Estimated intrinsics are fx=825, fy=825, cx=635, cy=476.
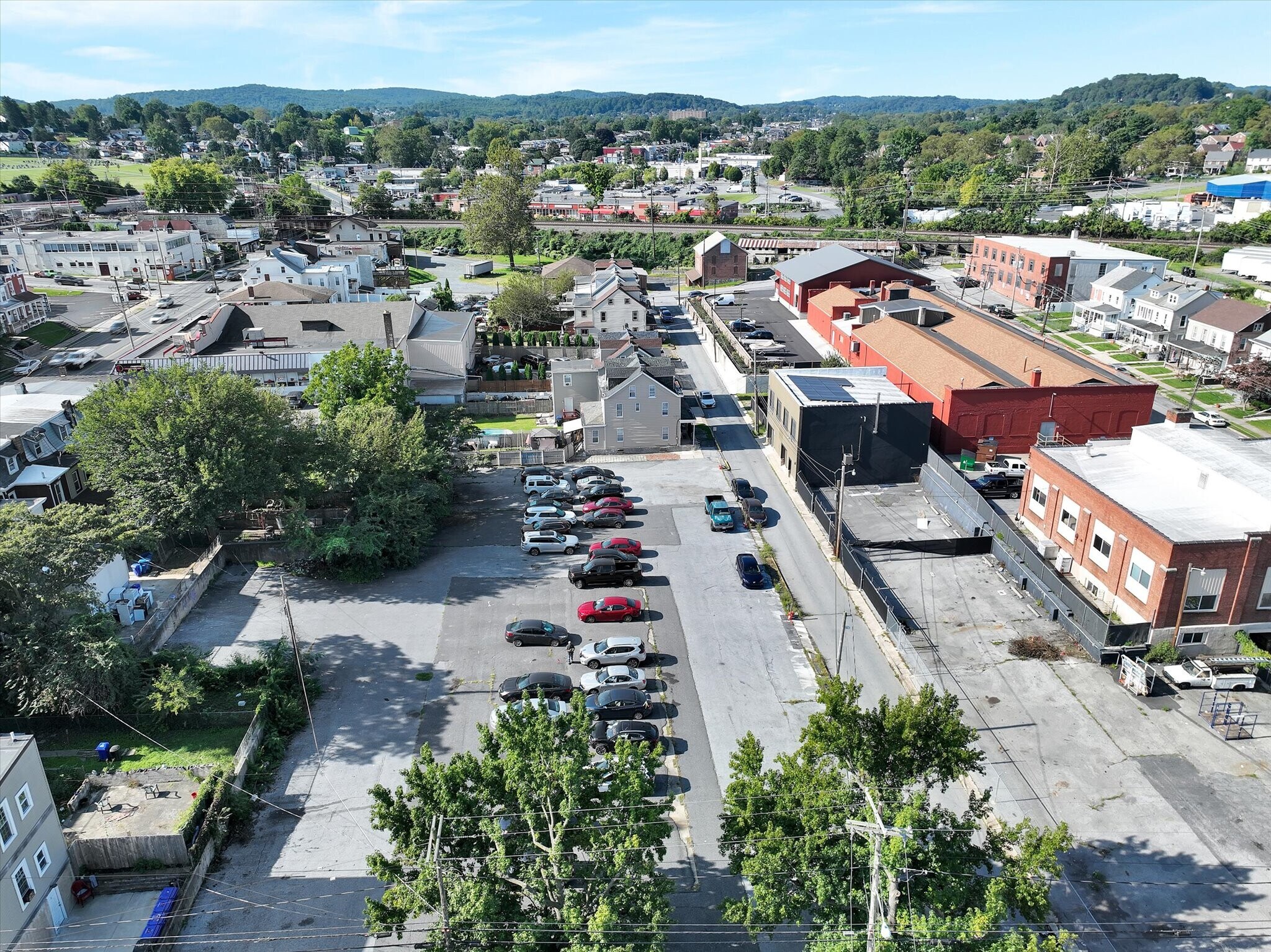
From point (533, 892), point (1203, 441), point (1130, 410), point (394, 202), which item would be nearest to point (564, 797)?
point (533, 892)

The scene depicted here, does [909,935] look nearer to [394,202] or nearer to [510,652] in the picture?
[510,652]

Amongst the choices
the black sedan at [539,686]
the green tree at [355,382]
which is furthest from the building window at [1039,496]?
the green tree at [355,382]

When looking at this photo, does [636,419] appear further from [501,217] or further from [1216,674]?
[501,217]

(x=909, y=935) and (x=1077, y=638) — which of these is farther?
(x=1077, y=638)

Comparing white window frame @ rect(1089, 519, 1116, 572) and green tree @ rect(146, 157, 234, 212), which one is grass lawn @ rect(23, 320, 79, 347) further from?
white window frame @ rect(1089, 519, 1116, 572)

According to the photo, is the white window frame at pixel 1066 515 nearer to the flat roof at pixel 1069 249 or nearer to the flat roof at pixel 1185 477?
the flat roof at pixel 1185 477

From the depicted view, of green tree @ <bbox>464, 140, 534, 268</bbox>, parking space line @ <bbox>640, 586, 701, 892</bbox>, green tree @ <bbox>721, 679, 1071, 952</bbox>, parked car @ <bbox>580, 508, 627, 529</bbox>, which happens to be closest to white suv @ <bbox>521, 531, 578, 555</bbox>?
parked car @ <bbox>580, 508, 627, 529</bbox>
